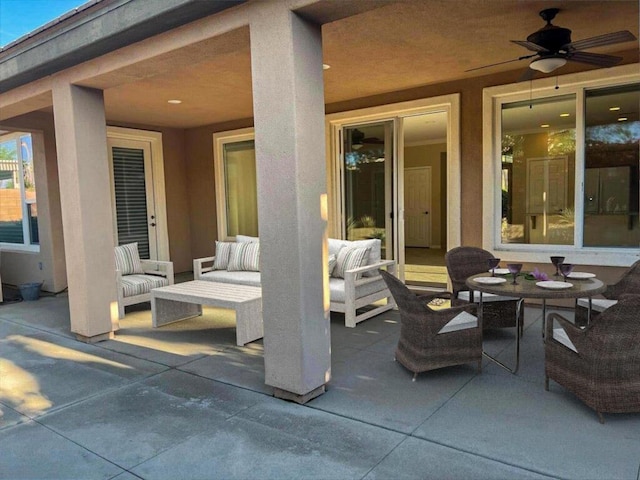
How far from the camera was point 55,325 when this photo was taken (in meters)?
5.16

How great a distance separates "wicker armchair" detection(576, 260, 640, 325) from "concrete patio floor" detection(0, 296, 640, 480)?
467mm

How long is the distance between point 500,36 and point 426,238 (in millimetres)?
7763

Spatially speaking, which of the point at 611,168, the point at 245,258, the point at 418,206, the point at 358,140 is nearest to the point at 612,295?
the point at 611,168

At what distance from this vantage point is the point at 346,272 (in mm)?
4664

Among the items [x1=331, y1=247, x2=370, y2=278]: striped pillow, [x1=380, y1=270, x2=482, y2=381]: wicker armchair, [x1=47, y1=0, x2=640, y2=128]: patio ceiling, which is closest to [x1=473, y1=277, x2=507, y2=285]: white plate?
[x1=380, y1=270, x2=482, y2=381]: wicker armchair

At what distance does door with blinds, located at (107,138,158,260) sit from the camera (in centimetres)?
764

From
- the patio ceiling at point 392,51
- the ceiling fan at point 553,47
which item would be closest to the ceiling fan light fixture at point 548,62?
the ceiling fan at point 553,47

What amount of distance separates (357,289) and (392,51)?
235cm

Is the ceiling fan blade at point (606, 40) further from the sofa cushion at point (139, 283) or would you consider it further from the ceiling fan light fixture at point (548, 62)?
the sofa cushion at point (139, 283)

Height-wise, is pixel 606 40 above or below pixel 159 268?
above

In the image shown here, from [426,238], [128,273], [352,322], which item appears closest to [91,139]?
[128,273]

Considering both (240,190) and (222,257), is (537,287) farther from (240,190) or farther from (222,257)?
(240,190)

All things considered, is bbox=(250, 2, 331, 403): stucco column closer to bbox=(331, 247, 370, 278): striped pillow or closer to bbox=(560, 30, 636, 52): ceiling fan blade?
bbox=(560, 30, 636, 52): ceiling fan blade

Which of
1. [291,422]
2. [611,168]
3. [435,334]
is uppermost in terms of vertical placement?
[611,168]
